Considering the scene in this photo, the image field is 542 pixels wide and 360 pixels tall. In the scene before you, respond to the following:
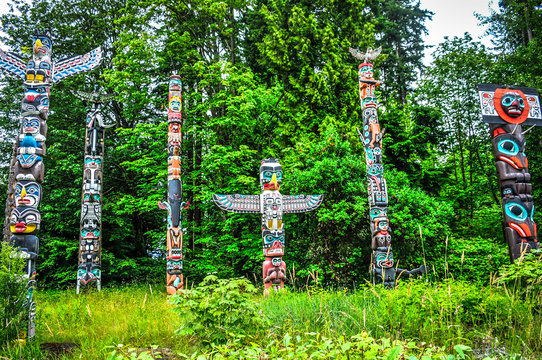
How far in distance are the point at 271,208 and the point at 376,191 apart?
247 cm

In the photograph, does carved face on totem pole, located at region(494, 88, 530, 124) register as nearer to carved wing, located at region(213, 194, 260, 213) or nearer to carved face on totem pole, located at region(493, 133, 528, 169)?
carved face on totem pole, located at region(493, 133, 528, 169)

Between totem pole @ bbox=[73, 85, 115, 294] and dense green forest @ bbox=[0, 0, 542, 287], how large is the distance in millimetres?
1768

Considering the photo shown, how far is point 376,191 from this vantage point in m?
8.60

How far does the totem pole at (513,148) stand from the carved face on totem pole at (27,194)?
24.8 feet

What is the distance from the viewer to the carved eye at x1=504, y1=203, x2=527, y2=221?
657 cm

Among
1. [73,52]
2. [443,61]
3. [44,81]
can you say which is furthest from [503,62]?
[73,52]

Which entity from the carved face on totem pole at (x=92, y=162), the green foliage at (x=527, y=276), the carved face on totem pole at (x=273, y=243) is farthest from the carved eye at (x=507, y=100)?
the carved face on totem pole at (x=92, y=162)

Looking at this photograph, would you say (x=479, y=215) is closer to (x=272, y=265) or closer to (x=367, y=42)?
(x=367, y=42)

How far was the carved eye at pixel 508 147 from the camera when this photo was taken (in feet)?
22.5

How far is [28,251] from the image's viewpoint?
523 cm

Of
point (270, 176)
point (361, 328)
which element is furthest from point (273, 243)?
point (361, 328)

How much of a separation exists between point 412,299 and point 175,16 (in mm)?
13748

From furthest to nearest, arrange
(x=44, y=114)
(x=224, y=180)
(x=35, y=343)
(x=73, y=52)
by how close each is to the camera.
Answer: (x=73, y=52) < (x=224, y=180) < (x=44, y=114) < (x=35, y=343)

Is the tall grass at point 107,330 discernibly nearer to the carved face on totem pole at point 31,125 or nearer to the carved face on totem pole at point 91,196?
the carved face on totem pole at point 31,125
